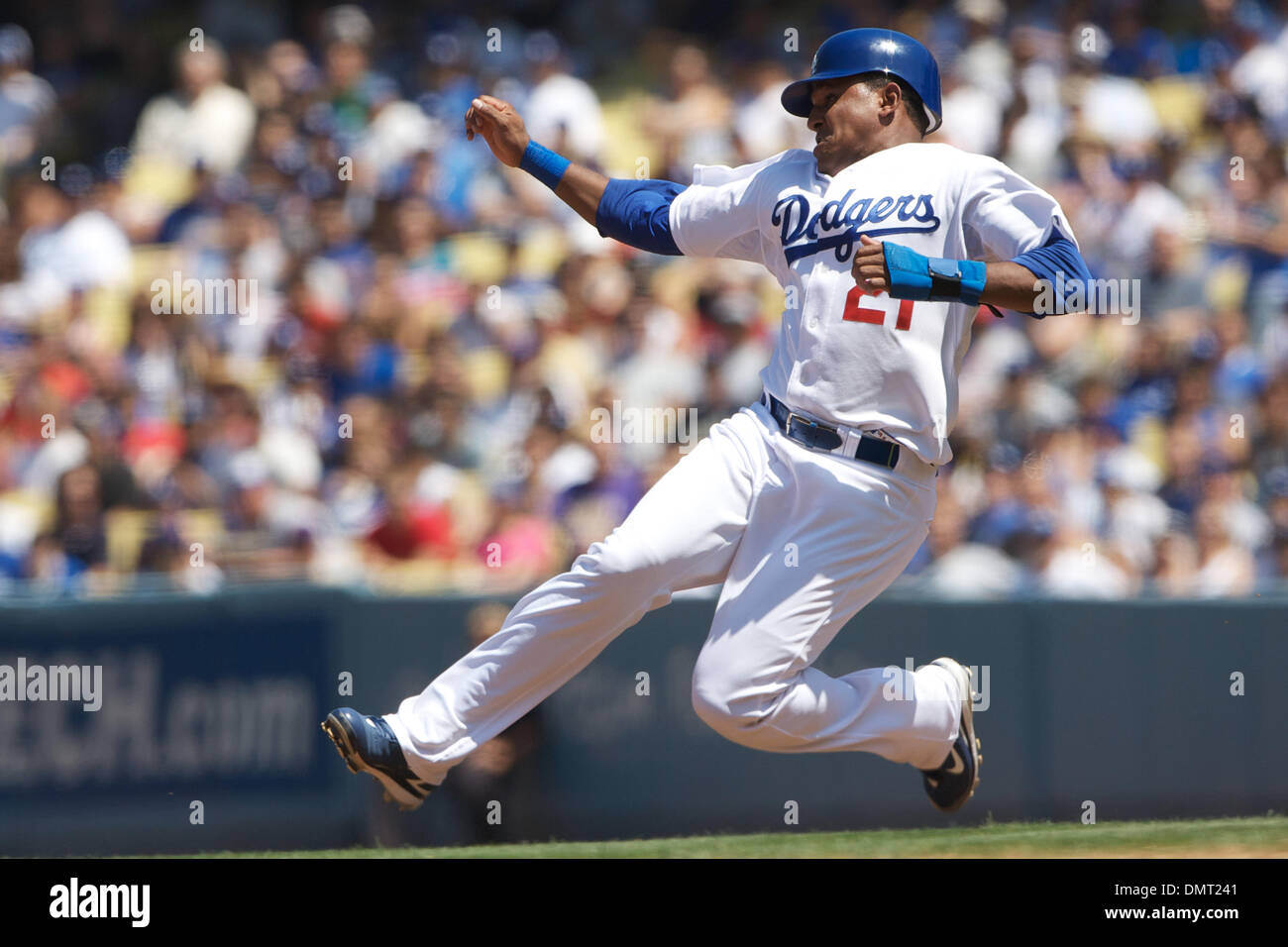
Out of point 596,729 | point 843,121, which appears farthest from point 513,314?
point 843,121

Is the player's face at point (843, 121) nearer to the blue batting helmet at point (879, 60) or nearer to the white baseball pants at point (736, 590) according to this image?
the blue batting helmet at point (879, 60)

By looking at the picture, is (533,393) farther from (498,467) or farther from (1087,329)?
(1087,329)

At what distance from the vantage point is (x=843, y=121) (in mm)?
4652

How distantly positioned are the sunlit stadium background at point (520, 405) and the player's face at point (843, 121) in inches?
94.4

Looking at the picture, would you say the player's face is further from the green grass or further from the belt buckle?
the green grass

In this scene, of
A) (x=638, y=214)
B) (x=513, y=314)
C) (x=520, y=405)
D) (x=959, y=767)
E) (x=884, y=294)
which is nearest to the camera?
(x=884, y=294)

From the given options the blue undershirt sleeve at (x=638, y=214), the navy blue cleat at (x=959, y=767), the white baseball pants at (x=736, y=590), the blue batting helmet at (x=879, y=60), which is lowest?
the navy blue cleat at (x=959, y=767)

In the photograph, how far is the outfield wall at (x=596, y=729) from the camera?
622cm

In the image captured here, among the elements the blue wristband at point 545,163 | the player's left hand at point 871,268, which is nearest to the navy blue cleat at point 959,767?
the player's left hand at point 871,268

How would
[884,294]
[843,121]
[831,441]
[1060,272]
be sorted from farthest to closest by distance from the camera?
[843,121]
[831,441]
[884,294]
[1060,272]

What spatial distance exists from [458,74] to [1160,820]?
5901 mm

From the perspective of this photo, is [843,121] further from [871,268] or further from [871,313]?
[871,268]

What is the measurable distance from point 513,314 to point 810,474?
4.25 m
